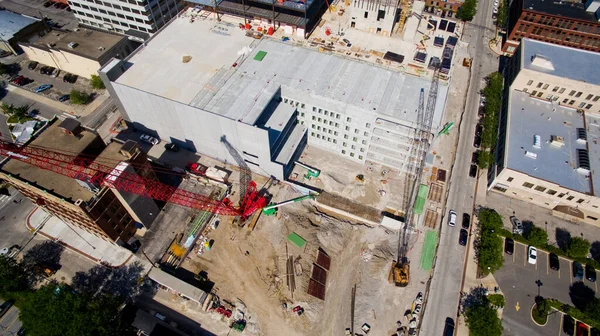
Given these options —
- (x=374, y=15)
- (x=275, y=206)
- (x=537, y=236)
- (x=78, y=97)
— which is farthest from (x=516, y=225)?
(x=78, y=97)

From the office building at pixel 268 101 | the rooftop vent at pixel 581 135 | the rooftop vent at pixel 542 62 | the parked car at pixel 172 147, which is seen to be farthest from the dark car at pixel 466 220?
the parked car at pixel 172 147

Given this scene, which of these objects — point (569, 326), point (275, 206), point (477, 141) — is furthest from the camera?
point (477, 141)

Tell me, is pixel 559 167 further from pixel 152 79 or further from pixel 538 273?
pixel 152 79

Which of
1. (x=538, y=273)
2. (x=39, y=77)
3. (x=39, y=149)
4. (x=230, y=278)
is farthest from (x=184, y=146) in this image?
(x=538, y=273)

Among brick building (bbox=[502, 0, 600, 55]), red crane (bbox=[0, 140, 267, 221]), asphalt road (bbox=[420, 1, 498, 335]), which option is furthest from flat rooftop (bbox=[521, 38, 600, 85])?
red crane (bbox=[0, 140, 267, 221])

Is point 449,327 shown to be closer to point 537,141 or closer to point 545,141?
point 537,141

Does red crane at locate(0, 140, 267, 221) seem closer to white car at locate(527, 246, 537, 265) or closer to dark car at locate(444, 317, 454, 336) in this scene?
dark car at locate(444, 317, 454, 336)
